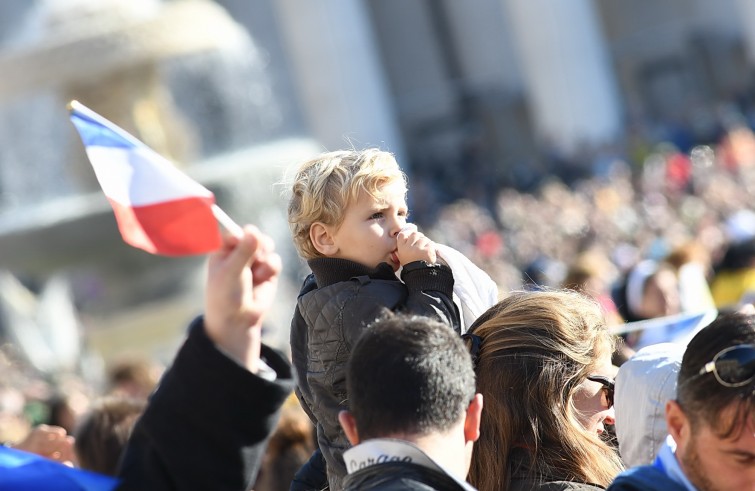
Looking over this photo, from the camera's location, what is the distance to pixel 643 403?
3.43m

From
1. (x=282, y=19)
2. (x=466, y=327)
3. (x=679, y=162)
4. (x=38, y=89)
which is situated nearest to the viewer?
(x=466, y=327)

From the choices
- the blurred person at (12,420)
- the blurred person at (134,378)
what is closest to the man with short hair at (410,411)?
A: the blurred person at (12,420)

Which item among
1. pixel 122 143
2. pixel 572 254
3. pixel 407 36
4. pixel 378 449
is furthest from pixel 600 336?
pixel 407 36

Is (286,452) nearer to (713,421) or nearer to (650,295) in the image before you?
(650,295)

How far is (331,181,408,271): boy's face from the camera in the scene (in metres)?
3.83

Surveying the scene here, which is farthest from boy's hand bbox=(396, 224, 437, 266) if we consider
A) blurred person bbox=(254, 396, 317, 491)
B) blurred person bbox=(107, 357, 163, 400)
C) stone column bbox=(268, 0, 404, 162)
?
stone column bbox=(268, 0, 404, 162)

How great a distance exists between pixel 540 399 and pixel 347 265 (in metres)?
0.63

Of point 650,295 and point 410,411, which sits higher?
point 410,411

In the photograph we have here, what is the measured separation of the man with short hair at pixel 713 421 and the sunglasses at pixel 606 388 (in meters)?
0.80

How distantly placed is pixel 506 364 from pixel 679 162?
1954 centimetres

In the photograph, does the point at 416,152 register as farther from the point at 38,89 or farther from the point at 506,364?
the point at 506,364

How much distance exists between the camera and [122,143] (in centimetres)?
268

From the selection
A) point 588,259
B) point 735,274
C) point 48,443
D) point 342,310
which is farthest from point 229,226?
point 735,274

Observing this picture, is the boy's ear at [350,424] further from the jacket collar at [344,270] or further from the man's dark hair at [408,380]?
the jacket collar at [344,270]
